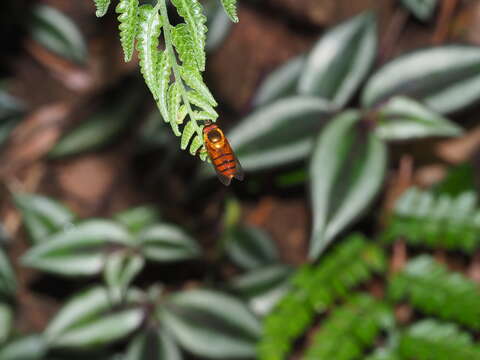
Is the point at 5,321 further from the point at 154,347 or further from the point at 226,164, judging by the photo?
the point at 226,164

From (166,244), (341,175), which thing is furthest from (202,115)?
(166,244)

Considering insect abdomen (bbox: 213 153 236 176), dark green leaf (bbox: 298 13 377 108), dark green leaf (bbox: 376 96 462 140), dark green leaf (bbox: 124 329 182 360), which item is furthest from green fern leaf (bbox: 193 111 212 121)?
dark green leaf (bbox: 124 329 182 360)

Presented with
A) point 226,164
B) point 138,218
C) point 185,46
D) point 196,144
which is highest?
point 185,46

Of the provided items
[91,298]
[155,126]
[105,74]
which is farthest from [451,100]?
[105,74]

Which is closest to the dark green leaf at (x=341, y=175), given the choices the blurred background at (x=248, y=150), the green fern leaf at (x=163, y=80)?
the blurred background at (x=248, y=150)

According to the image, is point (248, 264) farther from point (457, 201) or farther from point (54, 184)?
point (54, 184)

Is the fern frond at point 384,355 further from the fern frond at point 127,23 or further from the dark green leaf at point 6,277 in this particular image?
the fern frond at point 127,23
